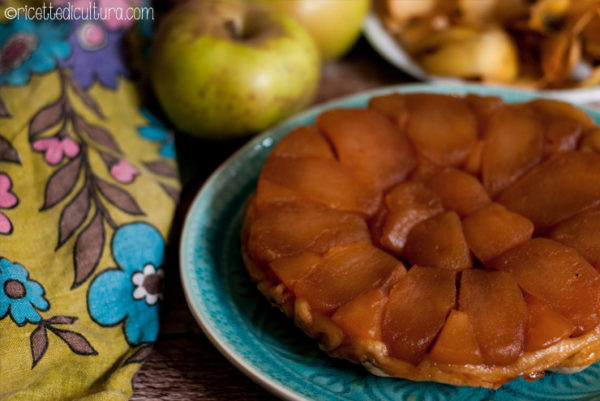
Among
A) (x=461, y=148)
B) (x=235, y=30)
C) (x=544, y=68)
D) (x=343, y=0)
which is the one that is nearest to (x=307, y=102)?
(x=235, y=30)

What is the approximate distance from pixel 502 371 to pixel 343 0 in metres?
1.09

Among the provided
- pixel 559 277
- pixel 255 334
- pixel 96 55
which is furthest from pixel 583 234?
pixel 96 55

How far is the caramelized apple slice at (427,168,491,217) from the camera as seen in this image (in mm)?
958

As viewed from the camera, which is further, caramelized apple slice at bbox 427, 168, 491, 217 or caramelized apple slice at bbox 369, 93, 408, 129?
caramelized apple slice at bbox 369, 93, 408, 129

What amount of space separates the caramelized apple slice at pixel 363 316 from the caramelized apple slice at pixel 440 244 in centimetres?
12

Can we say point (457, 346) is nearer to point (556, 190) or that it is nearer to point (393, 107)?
point (556, 190)

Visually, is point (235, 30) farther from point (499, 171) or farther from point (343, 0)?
point (499, 171)

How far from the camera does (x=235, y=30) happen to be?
1.34 metres

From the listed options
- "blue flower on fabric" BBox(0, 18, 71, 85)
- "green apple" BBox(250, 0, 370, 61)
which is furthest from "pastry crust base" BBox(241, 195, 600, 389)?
"green apple" BBox(250, 0, 370, 61)

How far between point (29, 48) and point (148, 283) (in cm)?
55

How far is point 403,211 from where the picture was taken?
3.12 ft

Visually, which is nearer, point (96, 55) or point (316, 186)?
point (316, 186)

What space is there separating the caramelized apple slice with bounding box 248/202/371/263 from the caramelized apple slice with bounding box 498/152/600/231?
26 centimetres

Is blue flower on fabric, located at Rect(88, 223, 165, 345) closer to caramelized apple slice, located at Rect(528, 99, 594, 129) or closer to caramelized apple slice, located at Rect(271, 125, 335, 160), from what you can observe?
caramelized apple slice, located at Rect(271, 125, 335, 160)
